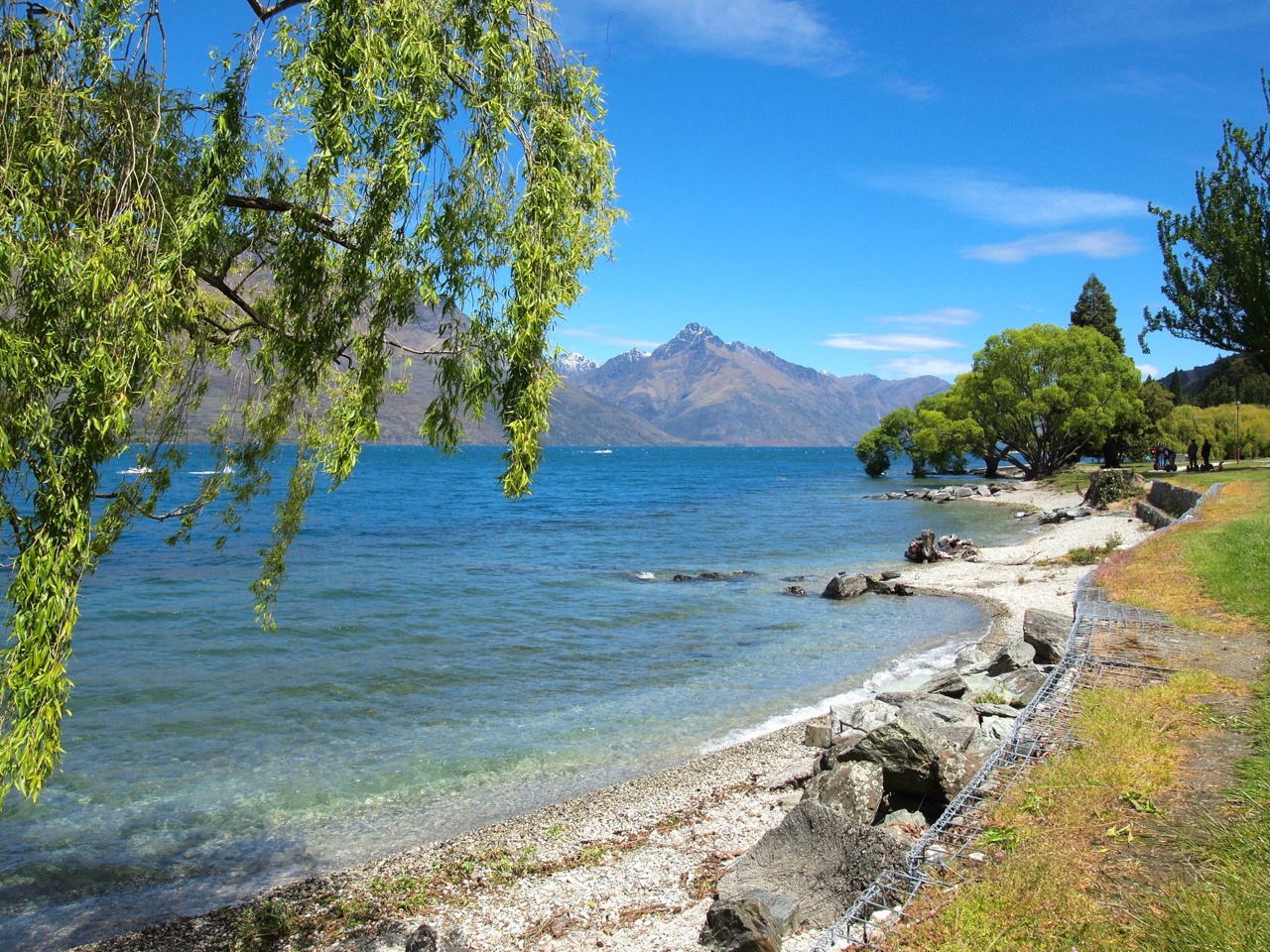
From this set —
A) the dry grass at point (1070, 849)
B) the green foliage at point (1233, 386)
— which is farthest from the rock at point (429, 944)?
the green foliage at point (1233, 386)

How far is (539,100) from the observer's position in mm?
6430

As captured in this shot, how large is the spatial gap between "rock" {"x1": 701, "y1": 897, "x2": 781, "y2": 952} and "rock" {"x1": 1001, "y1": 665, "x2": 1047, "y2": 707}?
6958 mm

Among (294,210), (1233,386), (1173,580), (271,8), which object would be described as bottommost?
(1173,580)

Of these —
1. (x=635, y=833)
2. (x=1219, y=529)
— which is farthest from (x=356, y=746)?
(x=1219, y=529)

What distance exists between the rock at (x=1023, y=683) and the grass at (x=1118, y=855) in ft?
8.68

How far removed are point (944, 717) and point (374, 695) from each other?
11.7m

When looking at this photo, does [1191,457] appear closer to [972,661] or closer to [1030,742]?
[972,661]

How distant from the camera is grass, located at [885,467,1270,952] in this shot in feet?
16.7

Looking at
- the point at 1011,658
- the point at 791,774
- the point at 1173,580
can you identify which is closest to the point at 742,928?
the point at 791,774

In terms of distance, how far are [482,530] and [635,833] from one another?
41.4 metres

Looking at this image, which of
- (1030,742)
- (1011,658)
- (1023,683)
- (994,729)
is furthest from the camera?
(1011,658)

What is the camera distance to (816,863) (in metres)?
7.66

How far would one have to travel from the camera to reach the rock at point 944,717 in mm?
9570

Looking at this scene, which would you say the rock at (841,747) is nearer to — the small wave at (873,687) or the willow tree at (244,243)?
the small wave at (873,687)
